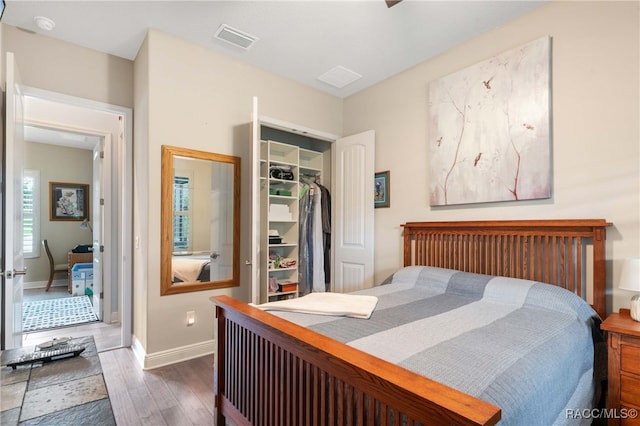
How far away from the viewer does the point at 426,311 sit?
1862 millimetres

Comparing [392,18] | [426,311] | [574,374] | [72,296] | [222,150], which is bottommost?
[72,296]

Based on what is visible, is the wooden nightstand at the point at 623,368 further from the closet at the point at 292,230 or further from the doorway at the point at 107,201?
the doorway at the point at 107,201

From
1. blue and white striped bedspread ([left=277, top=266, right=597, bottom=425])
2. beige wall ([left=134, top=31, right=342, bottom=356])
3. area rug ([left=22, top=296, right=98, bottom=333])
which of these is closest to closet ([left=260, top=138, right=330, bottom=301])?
beige wall ([left=134, top=31, right=342, bottom=356])

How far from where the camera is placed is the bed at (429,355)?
92 centimetres

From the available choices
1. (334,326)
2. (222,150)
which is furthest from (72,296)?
(334,326)

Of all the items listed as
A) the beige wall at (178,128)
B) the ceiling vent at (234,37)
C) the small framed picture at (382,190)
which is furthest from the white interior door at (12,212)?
the small framed picture at (382,190)

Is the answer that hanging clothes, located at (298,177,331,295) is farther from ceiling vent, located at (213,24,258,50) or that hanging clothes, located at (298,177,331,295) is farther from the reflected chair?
the reflected chair

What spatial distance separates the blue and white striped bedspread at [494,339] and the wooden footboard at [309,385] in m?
0.20

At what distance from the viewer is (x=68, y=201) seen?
622 centimetres

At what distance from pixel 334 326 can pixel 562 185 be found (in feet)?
6.28

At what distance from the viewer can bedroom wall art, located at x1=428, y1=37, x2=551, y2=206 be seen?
7.70 ft

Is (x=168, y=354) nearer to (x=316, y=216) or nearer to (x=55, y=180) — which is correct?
(x=316, y=216)

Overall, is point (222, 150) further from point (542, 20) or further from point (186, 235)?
point (542, 20)

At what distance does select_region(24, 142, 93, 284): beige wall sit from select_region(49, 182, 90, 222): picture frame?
2.8 inches
